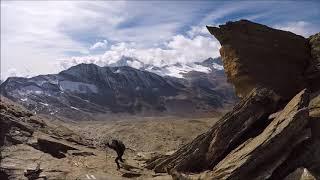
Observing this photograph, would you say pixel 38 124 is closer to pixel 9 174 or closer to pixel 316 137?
pixel 9 174

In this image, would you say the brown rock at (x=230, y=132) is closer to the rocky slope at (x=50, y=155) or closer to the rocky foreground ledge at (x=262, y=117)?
the rocky foreground ledge at (x=262, y=117)

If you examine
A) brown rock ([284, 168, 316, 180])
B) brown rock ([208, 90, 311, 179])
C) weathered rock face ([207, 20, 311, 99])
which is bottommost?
brown rock ([284, 168, 316, 180])

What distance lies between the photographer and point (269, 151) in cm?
2398

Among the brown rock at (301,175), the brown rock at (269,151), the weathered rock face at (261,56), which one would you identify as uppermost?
the weathered rock face at (261,56)

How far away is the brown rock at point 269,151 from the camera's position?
2373cm

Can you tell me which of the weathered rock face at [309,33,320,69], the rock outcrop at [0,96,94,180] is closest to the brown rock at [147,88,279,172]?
the weathered rock face at [309,33,320,69]

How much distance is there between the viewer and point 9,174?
2772 cm

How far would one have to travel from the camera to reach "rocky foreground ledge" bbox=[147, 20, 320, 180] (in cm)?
2411

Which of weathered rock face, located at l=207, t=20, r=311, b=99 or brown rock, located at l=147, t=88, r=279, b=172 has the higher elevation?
weathered rock face, located at l=207, t=20, r=311, b=99

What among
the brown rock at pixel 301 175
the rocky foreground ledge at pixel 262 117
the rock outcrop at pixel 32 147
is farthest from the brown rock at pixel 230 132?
the rock outcrop at pixel 32 147

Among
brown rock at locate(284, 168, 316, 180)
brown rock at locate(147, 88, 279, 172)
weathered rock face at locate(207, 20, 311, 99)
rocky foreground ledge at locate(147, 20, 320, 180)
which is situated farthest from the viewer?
weathered rock face at locate(207, 20, 311, 99)

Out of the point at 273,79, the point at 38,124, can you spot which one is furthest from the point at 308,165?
the point at 38,124

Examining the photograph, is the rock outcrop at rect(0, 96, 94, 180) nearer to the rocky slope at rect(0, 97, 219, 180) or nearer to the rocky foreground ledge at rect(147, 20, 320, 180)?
the rocky slope at rect(0, 97, 219, 180)

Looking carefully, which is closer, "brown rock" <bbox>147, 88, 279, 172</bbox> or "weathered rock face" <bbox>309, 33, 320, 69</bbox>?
"brown rock" <bbox>147, 88, 279, 172</bbox>
